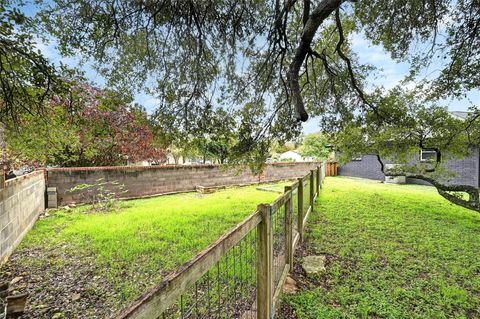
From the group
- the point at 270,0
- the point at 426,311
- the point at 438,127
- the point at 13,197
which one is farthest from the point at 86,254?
the point at 438,127

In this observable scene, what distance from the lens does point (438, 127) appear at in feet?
21.4

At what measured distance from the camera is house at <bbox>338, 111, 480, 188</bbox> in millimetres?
13345

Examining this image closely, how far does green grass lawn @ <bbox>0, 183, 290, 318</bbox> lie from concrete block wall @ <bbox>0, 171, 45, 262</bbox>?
20 centimetres

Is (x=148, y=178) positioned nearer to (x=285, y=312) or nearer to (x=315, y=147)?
(x=285, y=312)

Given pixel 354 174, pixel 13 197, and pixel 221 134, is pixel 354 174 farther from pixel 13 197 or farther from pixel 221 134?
pixel 13 197

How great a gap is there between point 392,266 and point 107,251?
4.77 metres

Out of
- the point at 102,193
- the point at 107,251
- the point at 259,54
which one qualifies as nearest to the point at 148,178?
the point at 102,193

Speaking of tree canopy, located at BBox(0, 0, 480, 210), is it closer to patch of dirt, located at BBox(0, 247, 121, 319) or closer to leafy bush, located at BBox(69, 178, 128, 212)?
patch of dirt, located at BBox(0, 247, 121, 319)

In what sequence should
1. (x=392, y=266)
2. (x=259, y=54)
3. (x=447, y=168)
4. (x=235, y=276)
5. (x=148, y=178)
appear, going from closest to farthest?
(x=235, y=276), (x=392, y=266), (x=259, y=54), (x=148, y=178), (x=447, y=168)

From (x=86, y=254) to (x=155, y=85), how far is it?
3595 mm

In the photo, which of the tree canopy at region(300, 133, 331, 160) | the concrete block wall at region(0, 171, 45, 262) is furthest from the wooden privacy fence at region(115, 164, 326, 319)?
the tree canopy at region(300, 133, 331, 160)

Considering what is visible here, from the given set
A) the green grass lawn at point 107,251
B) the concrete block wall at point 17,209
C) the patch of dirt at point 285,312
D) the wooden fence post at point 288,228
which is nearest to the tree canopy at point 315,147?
the green grass lawn at point 107,251

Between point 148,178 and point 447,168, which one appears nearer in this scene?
point 148,178

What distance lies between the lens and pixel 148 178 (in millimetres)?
10711
